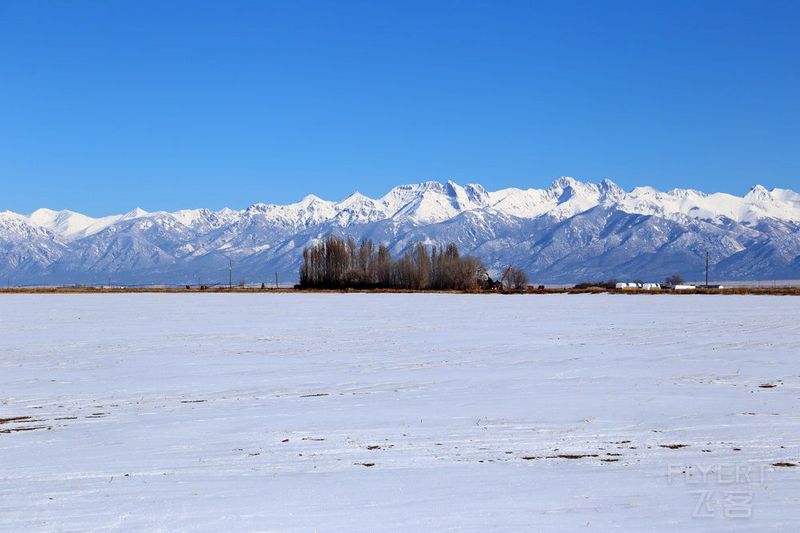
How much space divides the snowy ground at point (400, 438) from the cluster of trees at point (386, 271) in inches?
3966

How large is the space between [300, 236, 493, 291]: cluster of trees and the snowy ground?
3966 inches

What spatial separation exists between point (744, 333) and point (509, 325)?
10349 mm

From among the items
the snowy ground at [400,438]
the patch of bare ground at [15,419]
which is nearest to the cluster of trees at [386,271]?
the snowy ground at [400,438]

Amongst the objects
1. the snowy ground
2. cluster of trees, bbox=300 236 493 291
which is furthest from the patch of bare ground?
cluster of trees, bbox=300 236 493 291

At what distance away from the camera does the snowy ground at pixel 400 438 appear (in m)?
8.82

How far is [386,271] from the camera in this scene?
132 m

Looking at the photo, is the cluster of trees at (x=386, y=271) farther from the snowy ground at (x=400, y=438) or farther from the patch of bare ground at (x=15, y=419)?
the patch of bare ground at (x=15, y=419)

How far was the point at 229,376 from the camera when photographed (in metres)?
20.1

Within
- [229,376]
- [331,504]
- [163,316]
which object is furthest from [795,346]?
[163,316]

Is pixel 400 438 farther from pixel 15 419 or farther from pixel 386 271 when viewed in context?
pixel 386 271

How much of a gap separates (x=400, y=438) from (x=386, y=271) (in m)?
120

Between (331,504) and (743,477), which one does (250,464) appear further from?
(743,477)

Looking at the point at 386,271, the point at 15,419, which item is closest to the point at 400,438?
the point at 15,419

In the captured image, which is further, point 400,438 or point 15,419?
point 15,419
